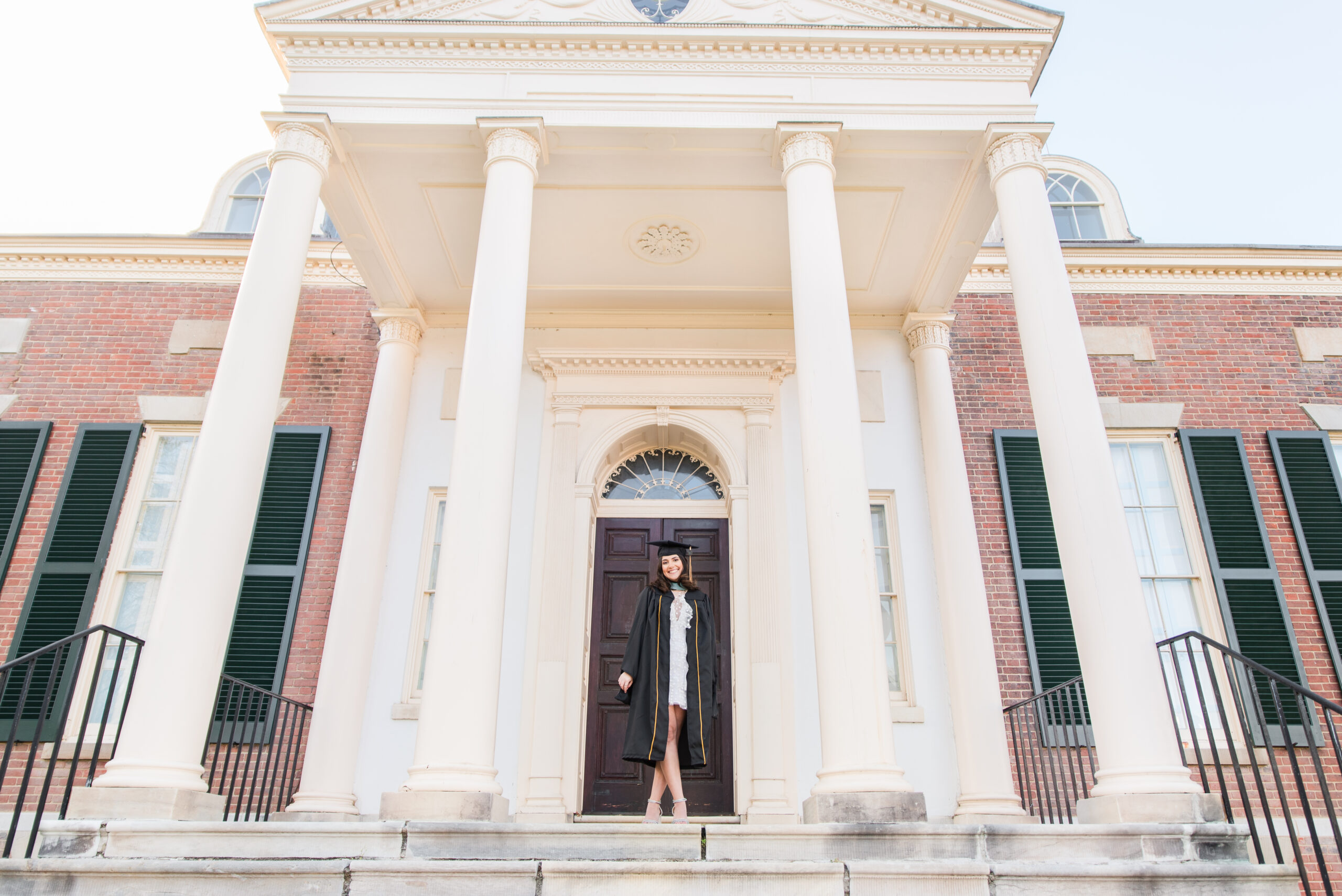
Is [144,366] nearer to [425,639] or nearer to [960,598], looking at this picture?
[425,639]

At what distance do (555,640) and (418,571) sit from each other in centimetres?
133

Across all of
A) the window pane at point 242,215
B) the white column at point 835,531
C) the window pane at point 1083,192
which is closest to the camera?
the white column at point 835,531

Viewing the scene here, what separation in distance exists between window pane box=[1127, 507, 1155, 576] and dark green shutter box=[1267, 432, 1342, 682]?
1.23 metres

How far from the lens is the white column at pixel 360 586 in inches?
251

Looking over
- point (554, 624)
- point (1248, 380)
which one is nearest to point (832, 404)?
point (554, 624)

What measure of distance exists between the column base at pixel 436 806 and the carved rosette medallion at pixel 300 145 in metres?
4.04

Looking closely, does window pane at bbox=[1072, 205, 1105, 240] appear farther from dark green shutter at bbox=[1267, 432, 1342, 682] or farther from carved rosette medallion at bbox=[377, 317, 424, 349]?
carved rosette medallion at bbox=[377, 317, 424, 349]

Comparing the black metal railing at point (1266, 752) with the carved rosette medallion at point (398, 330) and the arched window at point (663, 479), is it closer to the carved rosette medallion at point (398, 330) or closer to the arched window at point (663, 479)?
the arched window at point (663, 479)

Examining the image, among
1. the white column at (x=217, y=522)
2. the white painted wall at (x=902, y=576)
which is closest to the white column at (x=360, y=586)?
the white column at (x=217, y=522)

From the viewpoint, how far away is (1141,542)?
7.67 metres

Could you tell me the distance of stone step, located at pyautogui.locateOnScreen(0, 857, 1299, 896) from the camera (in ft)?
10.5

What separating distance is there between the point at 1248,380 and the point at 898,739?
4887mm

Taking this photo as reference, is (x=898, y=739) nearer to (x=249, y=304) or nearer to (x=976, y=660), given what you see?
(x=976, y=660)

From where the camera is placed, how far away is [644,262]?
758 cm
